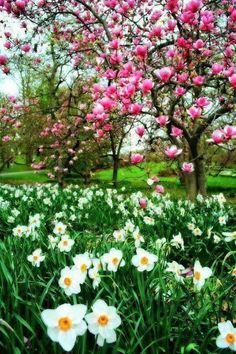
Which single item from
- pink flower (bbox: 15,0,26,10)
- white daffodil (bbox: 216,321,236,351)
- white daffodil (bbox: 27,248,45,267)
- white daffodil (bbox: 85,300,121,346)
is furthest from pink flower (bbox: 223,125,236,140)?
pink flower (bbox: 15,0,26,10)

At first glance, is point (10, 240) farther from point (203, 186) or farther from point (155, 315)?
point (203, 186)

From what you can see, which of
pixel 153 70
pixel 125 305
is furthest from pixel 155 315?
pixel 153 70

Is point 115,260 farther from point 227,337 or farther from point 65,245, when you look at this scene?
point 227,337

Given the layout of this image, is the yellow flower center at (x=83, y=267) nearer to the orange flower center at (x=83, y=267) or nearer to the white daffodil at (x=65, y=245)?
the orange flower center at (x=83, y=267)

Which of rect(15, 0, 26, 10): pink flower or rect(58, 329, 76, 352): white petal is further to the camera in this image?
rect(15, 0, 26, 10): pink flower

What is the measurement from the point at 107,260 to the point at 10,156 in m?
25.0

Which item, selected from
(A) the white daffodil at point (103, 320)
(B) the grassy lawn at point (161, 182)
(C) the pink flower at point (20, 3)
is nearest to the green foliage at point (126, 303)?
(A) the white daffodil at point (103, 320)

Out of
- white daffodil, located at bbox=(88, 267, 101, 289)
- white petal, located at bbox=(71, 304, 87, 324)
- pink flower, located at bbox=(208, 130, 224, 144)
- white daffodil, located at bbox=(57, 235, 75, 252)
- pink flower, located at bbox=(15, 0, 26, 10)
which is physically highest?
A: pink flower, located at bbox=(15, 0, 26, 10)

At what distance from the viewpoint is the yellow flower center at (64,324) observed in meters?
1.50

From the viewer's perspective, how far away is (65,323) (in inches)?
59.3

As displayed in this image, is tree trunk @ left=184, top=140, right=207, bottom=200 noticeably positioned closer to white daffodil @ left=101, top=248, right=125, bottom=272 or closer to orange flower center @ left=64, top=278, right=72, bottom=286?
white daffodil @ left=101, top=248, right=125, bottom=272

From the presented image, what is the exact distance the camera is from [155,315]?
247cm

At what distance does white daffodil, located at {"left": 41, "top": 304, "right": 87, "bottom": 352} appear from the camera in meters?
1.47

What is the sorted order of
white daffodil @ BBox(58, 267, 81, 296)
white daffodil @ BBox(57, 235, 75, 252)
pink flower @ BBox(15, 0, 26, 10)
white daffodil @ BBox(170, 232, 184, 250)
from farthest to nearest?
1. pink flower @ BBox(15, 0, 26, 10)
2. white daffodil @ BBox(170, 232, 184, 250)
3. white daffodil @ BBox(57, 235, 75, 252)
4. white daffodil @ BBox(58, 267, 81, 296)
